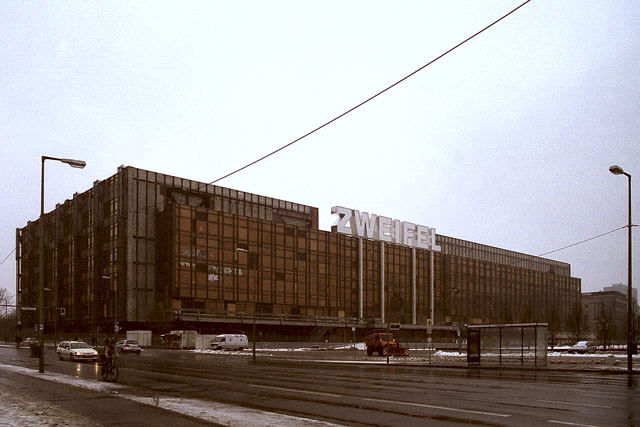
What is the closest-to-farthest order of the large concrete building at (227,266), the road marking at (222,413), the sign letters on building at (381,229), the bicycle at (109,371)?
1. the road marking at (222,413)
2. the bicycle at (109,371)
3. the large concrete building at (227,266)
4. the sign letters on building at (381,229)

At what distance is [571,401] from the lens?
15.5 m

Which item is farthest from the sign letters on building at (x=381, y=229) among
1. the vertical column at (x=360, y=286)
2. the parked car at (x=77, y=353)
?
the parked car at (x=77, y=353)

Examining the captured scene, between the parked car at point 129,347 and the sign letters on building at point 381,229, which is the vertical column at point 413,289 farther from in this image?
the parked car at point 129,347

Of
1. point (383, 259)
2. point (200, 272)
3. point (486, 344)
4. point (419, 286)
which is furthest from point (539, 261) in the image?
point (486, 344)

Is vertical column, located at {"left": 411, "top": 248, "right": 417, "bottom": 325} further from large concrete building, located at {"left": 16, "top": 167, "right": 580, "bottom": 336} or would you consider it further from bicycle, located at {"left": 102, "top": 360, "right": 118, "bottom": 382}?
bicycle, located at {"left": 102, "top": 360, "right": 118, "bottom": 382}

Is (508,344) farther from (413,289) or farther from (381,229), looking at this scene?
(413,289)

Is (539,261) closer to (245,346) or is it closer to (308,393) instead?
(245,346)

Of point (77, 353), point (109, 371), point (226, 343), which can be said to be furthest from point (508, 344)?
point (226, 343)

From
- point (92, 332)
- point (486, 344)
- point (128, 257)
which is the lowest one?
point (92, 332)

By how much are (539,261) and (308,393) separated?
15092 centimetres

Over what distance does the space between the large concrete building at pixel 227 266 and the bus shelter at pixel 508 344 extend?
32005 millimetres

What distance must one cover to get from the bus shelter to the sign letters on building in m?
65.6

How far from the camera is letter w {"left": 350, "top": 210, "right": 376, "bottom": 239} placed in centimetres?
10750

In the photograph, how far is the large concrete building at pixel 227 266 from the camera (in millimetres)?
87375
